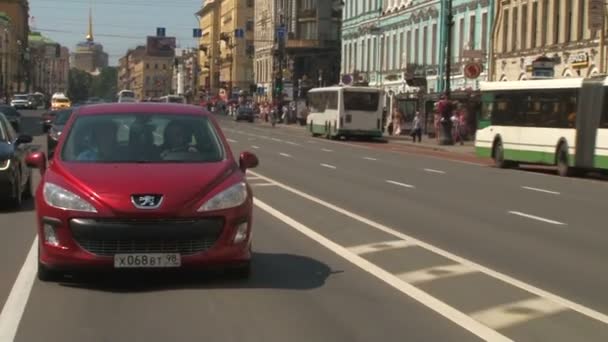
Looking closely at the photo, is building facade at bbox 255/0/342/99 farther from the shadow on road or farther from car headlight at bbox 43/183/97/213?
car headlight at bbox 43/183/97/213

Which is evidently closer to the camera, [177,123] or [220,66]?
[177,123]

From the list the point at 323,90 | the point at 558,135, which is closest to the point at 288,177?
the point at 558,135

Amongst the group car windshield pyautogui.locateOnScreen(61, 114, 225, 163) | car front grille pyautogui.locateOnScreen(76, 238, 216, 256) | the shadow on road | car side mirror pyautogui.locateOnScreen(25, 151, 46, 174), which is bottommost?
the shadow on road

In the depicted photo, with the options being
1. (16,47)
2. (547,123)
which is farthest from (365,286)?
(16,47)

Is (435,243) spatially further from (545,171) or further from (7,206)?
(545,171)

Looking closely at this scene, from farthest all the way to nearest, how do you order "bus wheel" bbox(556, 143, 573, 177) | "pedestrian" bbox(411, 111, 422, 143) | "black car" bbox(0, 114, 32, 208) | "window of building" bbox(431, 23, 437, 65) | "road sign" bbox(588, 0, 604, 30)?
"window of building" bbox(431, 23, 437, 65), "pedestrian" bbox(411, 111, 422, 143), "road sign" bbox(588, 0, 604, 30), "bus wheel" bbox(556, 143, 573, 177), "black car" bbox(0, 114, 32, 208)

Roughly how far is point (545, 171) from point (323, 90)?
25.3 metres

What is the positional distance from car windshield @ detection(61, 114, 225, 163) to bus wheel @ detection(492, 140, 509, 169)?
24.1m

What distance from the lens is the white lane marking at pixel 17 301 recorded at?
7.86 metres

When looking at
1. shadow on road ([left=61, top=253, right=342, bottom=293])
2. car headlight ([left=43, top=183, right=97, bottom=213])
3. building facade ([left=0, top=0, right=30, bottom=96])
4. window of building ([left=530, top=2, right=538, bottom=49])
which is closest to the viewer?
car headlight ([left=43, top=183, right=97, bottom=213])

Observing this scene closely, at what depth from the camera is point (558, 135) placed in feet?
99.9

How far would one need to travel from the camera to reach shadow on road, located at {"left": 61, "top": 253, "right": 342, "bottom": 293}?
9672 mm

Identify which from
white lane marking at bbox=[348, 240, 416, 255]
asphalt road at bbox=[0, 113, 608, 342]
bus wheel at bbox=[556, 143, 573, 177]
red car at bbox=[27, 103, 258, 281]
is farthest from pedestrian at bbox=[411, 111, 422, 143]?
red car at bbox=[27, 103, 258, 281]

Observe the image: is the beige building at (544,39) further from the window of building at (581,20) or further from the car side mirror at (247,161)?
the car side mirror at (247,161)
